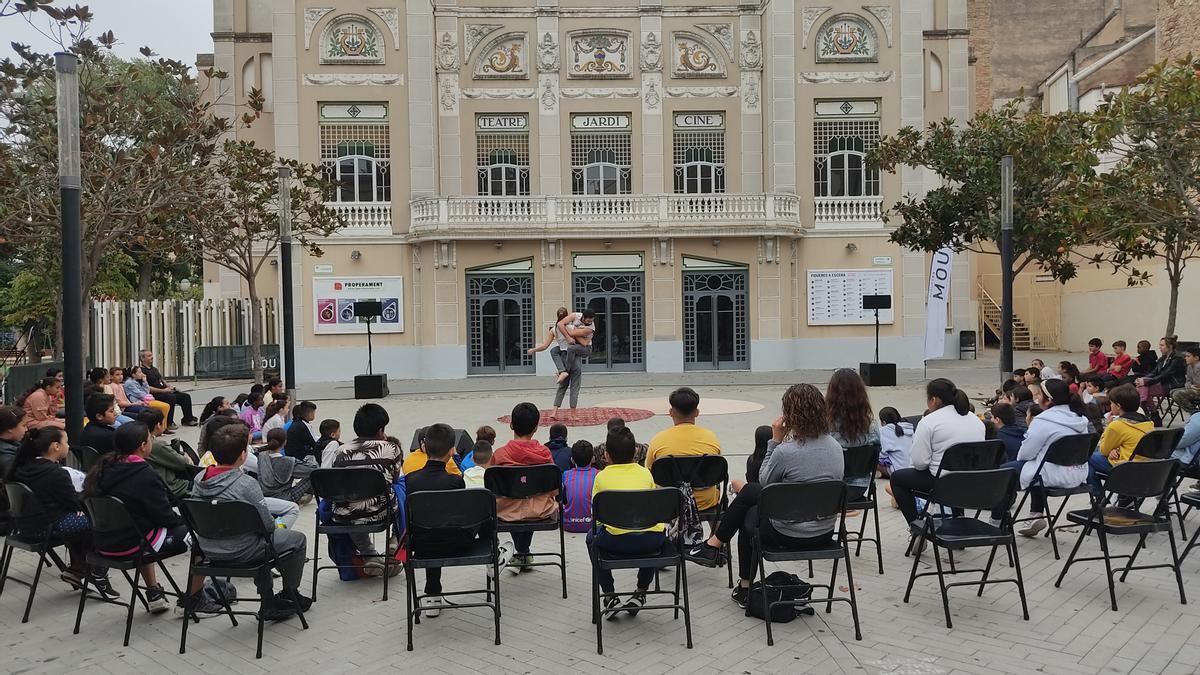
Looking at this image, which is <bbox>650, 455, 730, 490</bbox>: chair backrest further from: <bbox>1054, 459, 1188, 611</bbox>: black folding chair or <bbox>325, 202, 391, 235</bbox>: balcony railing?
<bbox>325, 202, 391, 235</bbox>: balcony railing

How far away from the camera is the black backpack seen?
18.3 ft

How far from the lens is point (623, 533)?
17.6ft

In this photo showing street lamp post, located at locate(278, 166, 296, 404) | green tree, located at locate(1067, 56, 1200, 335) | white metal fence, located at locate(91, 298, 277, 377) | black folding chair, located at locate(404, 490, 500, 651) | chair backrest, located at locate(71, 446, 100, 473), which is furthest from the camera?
white metal fence, located at locate(91, 298, 277, 377)

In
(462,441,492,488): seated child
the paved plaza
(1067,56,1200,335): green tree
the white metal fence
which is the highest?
(1067,56,1200,335): green tree

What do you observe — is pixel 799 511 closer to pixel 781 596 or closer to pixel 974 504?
pixel 781 596

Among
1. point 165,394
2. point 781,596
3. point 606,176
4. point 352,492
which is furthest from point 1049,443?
point 606,176

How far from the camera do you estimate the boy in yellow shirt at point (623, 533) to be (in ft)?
17.5

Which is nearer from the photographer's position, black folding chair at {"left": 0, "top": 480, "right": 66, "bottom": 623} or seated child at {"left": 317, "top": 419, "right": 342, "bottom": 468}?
black folding chair at {"left": 0, "top": 480, "right": 66, "bottom": 623}

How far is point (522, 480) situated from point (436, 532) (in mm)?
774

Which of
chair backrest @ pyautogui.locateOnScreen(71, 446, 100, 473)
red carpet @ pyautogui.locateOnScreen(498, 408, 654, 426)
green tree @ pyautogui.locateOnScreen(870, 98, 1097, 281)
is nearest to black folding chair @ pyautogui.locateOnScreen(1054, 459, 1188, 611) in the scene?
chair backrest @ pyautogui.locateOnScreen(71, 446, 100, 473)

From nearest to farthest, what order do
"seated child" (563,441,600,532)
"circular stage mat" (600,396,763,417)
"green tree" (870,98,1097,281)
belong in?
1. "seated child" (563,441,600,532)
2. "green tree" (870,98,1097,281)
3. "circular stage mat" (600,396,763,417)

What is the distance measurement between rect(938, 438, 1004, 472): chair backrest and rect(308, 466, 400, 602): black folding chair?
Answer: 4043 millimetres

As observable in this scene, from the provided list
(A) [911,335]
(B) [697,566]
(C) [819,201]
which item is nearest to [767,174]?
(C) [819,201]

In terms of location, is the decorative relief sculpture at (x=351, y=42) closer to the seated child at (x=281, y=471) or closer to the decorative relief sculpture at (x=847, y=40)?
the decorative relief sculpture at (x=847, y=40)
